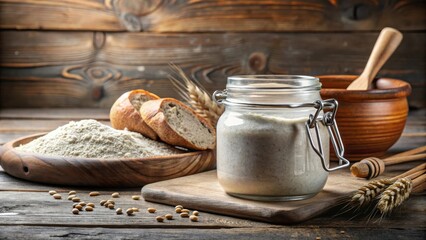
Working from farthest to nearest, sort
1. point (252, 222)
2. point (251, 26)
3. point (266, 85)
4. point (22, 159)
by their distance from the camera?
point (251, 26) < point (22, 159) < point (266, 85) < point (252, 222)

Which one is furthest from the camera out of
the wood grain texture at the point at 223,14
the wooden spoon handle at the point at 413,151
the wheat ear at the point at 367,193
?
the wood grain texture at the point at 223,14

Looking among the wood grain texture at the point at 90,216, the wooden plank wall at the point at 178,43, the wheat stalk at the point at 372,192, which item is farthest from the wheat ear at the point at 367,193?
the wooden plank wall at the point at 178,43

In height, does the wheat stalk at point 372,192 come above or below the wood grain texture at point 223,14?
→ below

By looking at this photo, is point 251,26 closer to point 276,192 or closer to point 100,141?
point 100,141

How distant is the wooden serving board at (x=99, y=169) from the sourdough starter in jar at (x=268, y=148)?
219 millimetres

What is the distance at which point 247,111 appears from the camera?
1172mm

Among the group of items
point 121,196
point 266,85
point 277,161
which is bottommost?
point 121,196

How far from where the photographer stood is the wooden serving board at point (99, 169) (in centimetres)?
135

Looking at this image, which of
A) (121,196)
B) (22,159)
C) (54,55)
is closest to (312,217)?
(121,196)

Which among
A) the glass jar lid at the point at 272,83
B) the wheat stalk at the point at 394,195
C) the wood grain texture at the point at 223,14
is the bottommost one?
the wheat stalk at the point at 394,195


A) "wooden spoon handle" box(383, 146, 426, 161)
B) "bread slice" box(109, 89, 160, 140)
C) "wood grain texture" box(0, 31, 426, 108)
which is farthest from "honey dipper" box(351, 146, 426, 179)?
"wood grain texture" box(0, 31, 426, 108)

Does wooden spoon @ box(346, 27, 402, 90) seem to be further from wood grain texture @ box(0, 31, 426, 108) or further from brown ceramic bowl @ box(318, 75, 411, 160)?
wood grain texture @ box(0, 31, 426, 108)

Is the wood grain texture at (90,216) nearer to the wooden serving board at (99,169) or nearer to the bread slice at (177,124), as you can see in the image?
the wooden serving board at (99,169)

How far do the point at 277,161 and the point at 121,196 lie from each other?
1.13ft
